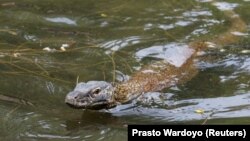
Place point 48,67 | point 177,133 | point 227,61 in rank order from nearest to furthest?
point 177,133 → point 48,67 → point 227,61

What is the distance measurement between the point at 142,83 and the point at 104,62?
85 cm

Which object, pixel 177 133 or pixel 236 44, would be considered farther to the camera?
pixel 236 44

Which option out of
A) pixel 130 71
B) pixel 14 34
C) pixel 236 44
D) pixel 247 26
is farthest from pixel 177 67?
pixel 14 34

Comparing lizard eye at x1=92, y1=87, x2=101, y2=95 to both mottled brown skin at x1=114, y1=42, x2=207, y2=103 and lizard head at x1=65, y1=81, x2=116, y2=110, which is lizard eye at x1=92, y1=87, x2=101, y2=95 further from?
mottled brown skin at x1=114, y1=42, x2=207, y2=103

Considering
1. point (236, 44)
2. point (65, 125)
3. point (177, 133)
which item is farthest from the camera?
point (236, 44)

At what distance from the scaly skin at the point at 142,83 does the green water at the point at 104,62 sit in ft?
0.40

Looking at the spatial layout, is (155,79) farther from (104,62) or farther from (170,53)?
(170,53)

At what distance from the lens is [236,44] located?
8023 millimetres

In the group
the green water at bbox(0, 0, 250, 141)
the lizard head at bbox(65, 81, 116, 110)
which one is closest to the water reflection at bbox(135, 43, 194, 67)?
the green water at bbox(0, 0, 250, 141)

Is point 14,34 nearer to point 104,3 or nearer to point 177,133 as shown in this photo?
point 104,3

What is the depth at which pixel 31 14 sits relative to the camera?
893 centimetres

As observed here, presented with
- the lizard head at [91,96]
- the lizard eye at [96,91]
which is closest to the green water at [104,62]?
the lizard head at [91,96]

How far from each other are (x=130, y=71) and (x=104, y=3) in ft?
9.67

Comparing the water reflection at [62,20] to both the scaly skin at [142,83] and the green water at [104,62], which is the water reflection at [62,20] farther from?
the scaly skin at [142,83]
